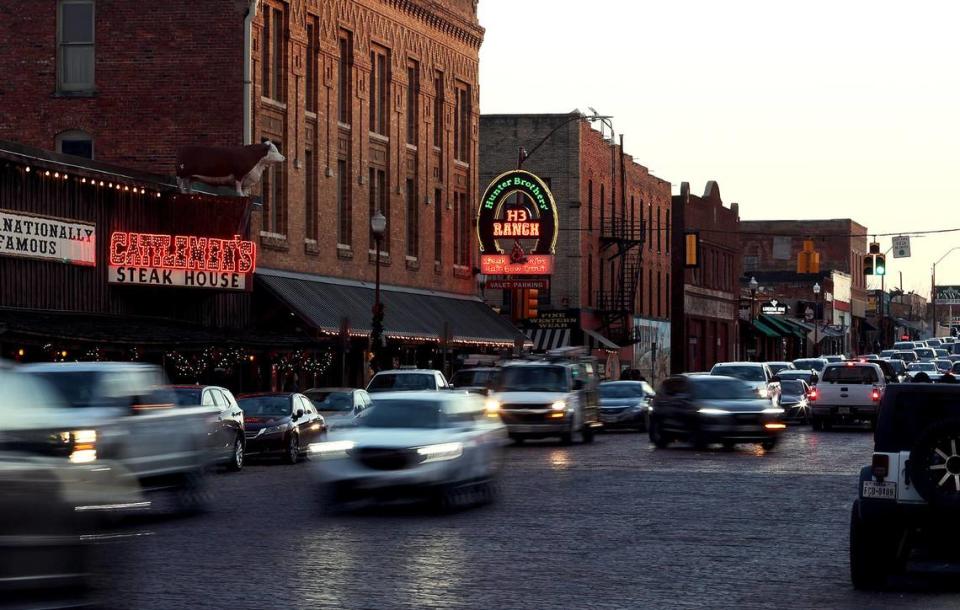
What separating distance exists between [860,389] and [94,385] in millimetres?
29867

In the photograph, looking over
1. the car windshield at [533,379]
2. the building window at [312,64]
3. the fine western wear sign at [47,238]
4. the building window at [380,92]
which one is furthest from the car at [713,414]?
the building window at [380,92]

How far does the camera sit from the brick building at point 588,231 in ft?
235

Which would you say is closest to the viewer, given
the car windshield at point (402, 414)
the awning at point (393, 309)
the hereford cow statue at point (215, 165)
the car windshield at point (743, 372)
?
the car windshield at point (402, 414)

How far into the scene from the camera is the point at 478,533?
19.3 m

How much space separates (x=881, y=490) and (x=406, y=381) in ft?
85.1

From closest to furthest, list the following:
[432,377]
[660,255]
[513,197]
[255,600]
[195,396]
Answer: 1. [255,600]
2. [195,396]
3. [432,377]
4. [513,197]
5. [660,255]

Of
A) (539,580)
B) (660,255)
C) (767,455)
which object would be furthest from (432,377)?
(660,255)

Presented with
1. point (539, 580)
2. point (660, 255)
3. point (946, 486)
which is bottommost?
point (539, 580)

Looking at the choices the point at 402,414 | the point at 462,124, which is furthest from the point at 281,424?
the point at 462,124

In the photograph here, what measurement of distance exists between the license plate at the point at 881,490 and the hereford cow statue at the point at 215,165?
28006mm

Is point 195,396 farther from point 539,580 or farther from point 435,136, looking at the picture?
point 435,136

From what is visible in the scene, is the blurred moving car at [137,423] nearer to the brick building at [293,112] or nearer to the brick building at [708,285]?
the brick building at [293,112]

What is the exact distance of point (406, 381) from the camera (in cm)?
3966

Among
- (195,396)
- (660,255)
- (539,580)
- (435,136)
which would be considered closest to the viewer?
(539,580)
